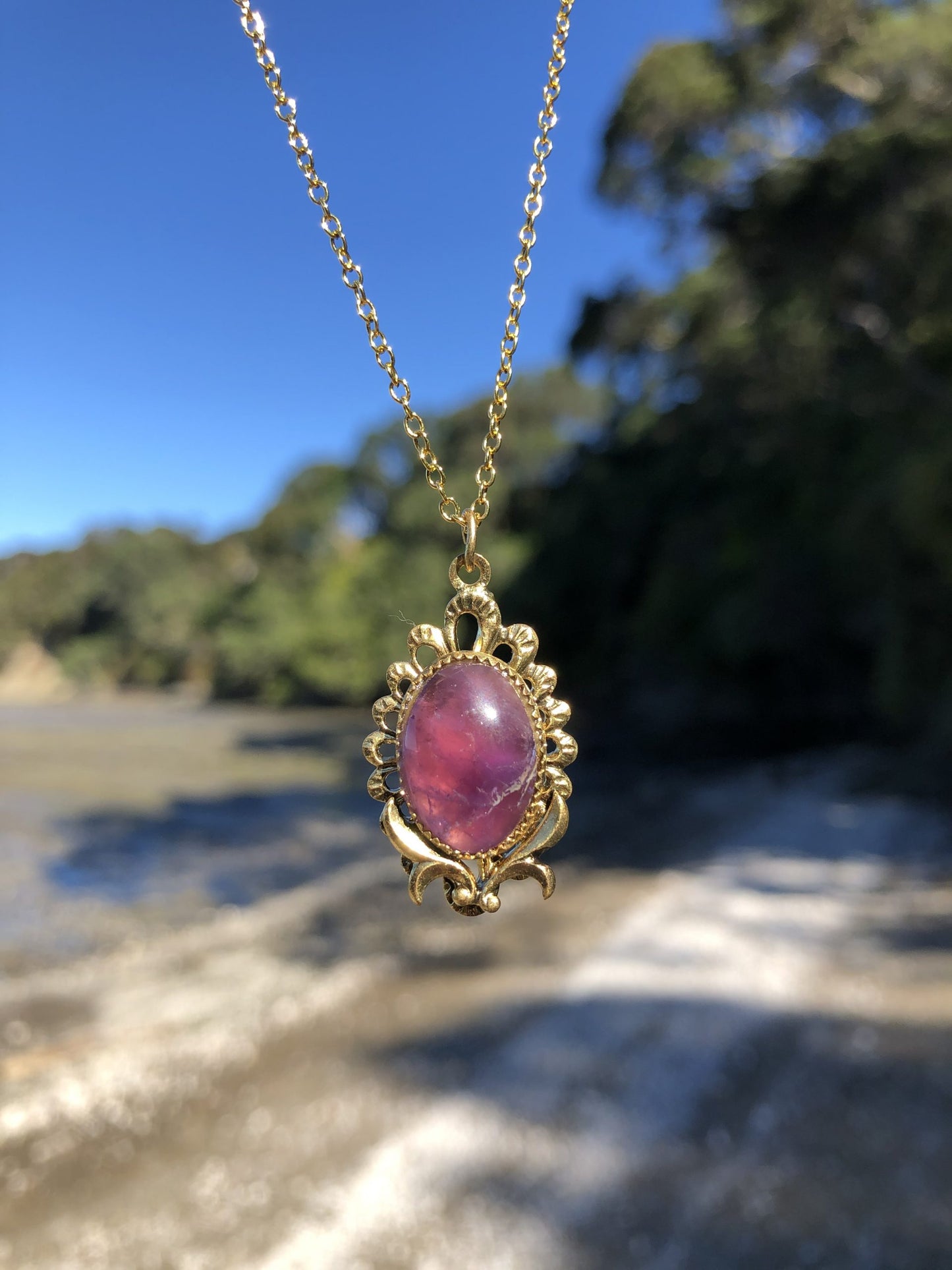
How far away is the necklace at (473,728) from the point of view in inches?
60.7

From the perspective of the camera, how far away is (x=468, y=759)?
155cm

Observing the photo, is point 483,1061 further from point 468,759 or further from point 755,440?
point 755,440

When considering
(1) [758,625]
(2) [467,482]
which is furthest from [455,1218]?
(2) [467,482]

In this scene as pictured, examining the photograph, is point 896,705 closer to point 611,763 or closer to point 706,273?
point 611,763

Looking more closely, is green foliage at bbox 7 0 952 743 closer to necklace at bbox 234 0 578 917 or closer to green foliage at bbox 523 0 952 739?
green foliage at bbox 523 0 952 739

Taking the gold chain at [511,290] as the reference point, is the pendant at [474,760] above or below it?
below

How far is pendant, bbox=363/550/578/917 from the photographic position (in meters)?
1.55

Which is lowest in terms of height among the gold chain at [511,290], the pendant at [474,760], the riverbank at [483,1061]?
the riverbank at [483,1061]

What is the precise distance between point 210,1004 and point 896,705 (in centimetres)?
749

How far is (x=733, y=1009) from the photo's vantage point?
4.94m

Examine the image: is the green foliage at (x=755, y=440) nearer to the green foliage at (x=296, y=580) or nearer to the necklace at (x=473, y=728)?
the green foliage at (x=296, y=580)

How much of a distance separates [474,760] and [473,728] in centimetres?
6

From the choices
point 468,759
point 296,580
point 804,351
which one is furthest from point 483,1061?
point 296,580

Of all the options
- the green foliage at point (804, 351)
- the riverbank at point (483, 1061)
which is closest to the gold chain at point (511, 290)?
the riverbank at point (483, 1061)
